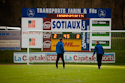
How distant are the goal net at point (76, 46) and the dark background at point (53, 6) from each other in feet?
21.2

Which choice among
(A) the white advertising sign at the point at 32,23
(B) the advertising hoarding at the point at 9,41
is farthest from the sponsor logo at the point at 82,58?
(A) the white advertising sign at the point at 32,23

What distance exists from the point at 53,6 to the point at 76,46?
7478 millimetres

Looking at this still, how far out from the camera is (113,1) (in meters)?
21.9

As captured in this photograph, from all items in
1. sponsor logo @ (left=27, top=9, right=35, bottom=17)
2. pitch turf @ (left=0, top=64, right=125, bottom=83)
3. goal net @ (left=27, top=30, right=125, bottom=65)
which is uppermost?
sponsor logo @ (left=27, top=9, right=35, bottom=17)

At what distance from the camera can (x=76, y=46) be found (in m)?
15.2

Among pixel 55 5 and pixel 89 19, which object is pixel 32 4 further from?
pixel 89 19

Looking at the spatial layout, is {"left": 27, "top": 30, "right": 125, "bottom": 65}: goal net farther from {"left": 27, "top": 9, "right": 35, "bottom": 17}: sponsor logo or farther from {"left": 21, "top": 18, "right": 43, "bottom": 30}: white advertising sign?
{"left": 27, "top": 9, "right": 35, "bottom": 17}: sponsor logo

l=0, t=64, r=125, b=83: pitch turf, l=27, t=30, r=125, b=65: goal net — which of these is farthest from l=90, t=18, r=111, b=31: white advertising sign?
l=0, t=64, r=125, b=83: pitch turf

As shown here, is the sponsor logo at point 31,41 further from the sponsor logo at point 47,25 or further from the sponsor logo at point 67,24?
the sponsor logo at point 67,24

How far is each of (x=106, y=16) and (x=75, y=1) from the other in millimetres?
4620

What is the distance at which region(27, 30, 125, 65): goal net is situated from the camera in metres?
14.4

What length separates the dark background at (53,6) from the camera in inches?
853

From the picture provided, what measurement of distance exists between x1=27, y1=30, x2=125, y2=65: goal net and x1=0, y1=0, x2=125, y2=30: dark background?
21.2 feet

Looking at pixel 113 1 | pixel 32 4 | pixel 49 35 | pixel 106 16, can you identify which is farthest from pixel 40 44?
pixel 113 1
